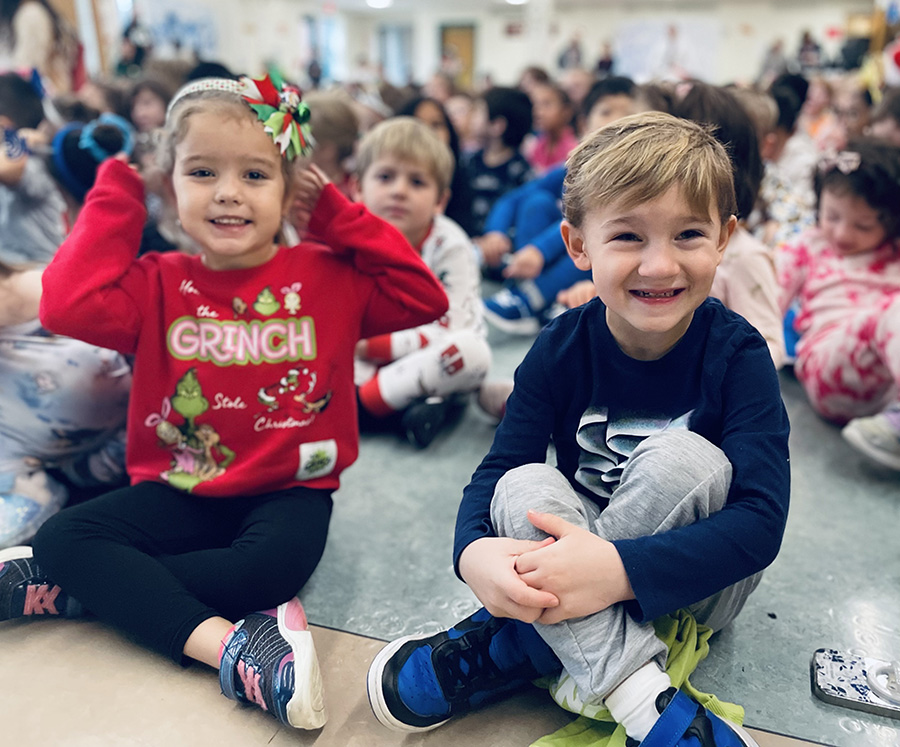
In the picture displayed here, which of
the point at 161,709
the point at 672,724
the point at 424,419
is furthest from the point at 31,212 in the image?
the point at 672,724

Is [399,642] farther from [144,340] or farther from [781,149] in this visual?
[781,149]

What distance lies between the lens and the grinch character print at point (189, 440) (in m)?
1.06

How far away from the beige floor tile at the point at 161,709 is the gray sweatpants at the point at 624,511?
132mm

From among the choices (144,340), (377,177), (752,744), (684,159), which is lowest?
(752,744)

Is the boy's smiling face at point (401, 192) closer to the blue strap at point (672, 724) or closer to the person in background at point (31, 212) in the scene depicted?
the person in background at point (31, 212)

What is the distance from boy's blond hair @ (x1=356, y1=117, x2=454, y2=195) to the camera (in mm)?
1695

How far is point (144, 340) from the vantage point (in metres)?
1.06

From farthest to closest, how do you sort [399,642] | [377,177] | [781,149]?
[781,149] < [377,177] < [399,642]

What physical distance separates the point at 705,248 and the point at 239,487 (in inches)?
27.7

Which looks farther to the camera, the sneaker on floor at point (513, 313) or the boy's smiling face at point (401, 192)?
the sneaker on floor at point (513, 313)

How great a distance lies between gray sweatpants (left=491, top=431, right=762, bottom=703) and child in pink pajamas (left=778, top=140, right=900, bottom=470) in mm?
880

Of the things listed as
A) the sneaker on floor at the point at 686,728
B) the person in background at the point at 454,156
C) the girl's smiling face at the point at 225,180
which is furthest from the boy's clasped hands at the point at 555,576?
the person in background at the point at 454,156

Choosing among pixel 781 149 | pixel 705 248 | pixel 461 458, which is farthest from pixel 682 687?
pixel 781 149

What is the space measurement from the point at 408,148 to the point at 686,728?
1354 millimetres
